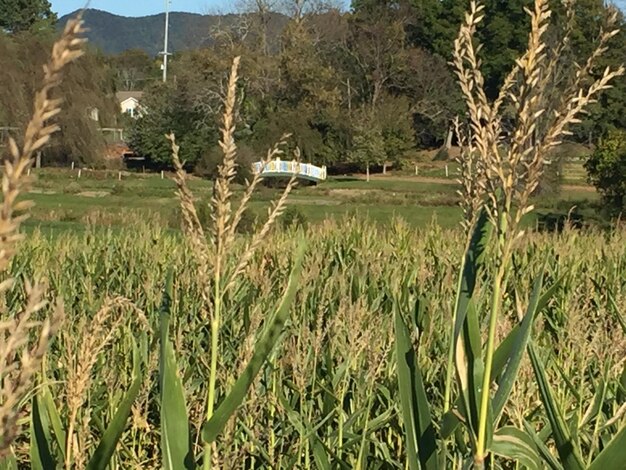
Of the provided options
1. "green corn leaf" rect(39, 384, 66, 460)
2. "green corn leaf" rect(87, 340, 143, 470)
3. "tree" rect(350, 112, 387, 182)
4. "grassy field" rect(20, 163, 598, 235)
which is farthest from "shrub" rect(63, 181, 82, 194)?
"green corn leaf" rect(87, 340, 143, 470)

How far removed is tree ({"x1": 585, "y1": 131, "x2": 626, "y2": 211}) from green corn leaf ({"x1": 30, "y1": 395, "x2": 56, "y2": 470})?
2607cm

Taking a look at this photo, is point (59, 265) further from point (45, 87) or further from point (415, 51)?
point (415, 51)

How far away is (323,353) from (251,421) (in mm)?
1008

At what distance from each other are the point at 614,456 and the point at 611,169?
27281 millimetres

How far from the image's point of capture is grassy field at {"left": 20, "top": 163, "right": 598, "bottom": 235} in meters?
30.1

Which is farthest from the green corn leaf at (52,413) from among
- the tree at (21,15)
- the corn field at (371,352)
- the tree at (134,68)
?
the tree at (134,68)

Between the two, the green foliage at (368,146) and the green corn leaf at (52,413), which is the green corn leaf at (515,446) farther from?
the green foliage at (368,146)

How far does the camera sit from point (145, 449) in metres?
3.43

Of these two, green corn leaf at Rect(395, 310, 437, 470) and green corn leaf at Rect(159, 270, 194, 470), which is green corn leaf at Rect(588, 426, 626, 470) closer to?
green corn leaf at Rect(395, 310, 437, 470)

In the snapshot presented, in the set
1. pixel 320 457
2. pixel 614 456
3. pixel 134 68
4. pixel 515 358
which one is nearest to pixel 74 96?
pixel 320 457

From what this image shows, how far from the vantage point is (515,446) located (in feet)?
4.27

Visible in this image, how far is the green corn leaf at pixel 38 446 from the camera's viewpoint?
128cm

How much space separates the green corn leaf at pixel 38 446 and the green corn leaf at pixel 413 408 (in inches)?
19.9

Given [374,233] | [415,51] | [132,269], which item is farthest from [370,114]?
[132,269]
